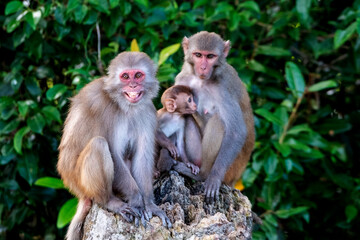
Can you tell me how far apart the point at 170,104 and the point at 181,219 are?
1374mm

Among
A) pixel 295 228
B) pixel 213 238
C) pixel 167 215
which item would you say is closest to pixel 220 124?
pixel 167 215

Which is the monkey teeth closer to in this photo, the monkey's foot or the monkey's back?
the monkey's back

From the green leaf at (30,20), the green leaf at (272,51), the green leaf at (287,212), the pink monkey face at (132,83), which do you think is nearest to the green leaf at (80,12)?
the green leaf at (30,20)

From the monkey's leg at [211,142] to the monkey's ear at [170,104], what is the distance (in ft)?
1.38

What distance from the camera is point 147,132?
16.1ft

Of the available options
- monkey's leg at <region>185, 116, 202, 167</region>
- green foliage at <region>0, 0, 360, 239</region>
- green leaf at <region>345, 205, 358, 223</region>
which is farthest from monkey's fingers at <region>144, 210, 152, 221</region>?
green leaf at <region>345, 205, 358, 223</region>

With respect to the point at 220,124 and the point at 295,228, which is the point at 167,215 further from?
the point at 295,228

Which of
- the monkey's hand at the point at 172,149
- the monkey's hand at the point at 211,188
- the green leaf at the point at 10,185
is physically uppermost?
the monkey's hand at the point at 172,149

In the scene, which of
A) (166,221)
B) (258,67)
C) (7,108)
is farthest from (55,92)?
(166,221)

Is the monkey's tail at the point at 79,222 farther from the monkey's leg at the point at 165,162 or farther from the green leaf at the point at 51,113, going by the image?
the green leaf at the point at 51,113

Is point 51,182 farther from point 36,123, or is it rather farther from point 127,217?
point 127,217

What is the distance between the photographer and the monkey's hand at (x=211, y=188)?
4.89 metres

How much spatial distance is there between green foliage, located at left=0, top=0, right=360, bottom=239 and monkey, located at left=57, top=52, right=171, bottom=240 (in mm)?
1266

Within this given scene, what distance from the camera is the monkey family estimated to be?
4.56 metres
